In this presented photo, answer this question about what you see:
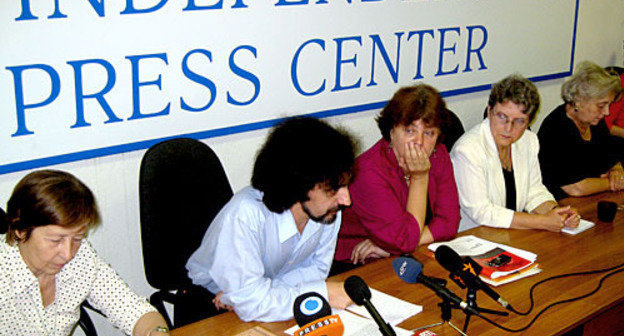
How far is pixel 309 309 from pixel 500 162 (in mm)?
1684

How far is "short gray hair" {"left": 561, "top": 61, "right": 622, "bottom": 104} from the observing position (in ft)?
11.3

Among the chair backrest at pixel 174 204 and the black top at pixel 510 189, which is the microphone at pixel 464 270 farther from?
the black top at pixel 510 189

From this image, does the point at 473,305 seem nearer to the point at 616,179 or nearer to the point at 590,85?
the point at 616,179

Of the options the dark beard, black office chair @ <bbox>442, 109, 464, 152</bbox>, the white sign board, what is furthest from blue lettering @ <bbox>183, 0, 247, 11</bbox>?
black office chair @ <bbox>442, 109, 464, 152</bbox>

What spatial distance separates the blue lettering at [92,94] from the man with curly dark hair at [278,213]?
68 cm

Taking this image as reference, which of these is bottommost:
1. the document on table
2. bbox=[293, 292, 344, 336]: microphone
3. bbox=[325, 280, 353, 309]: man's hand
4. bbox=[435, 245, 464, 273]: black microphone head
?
the document on table

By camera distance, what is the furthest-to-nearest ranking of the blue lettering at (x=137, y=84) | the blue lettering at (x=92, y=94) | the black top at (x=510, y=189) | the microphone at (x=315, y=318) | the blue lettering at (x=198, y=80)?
the black top at (x=510, y=189)
the blue lettering at (x=198, y=80)
the blue lettering at (x=137, y=84)
the blue lettering at (x=92, y=94)
the microphone at (x=315, y=318)

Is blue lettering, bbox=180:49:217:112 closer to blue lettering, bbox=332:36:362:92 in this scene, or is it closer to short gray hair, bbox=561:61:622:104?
blue lettering, bbox=332:36:362:92

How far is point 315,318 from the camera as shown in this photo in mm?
1692

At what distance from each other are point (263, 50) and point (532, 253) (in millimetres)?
1398

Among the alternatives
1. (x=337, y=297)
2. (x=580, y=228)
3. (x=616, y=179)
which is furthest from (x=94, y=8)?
(x=616, y=179)

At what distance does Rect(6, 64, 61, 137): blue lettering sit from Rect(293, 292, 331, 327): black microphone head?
4.00 ft

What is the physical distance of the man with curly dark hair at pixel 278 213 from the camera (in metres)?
1.90

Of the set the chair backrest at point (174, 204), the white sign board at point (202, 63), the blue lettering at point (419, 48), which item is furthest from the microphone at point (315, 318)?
the blue lettering at point (419, 48)
